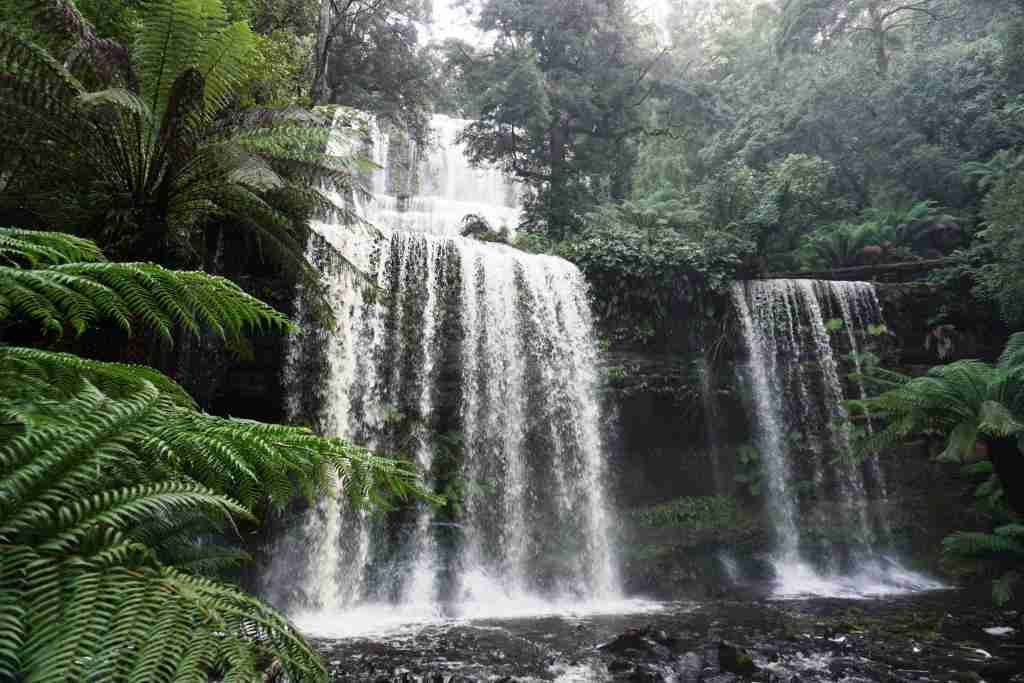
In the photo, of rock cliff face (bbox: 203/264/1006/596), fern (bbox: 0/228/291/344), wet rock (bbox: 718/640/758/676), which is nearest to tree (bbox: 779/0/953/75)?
rock cliff face (bbox: 203/264/1006/596)

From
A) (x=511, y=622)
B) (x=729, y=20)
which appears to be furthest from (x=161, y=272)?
(x=729, y=20)

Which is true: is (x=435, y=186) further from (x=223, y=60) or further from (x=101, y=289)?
(x=101, y=289)

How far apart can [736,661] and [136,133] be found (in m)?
6.47

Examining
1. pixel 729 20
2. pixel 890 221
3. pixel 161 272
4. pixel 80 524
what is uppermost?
pixel 729 20

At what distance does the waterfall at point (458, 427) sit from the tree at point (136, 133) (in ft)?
9.29

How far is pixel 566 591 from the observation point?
8.64 meters

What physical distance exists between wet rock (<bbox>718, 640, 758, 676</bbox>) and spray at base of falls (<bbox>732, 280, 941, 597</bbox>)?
513 centimetres

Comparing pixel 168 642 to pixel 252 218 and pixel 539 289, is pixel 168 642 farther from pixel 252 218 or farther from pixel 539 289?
pixel 539 289

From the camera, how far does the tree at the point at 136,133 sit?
439cm

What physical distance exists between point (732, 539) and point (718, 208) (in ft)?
26.5

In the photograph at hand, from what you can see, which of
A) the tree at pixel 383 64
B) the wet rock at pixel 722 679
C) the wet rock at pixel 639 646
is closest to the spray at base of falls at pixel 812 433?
the wet rock at pixel 639 646

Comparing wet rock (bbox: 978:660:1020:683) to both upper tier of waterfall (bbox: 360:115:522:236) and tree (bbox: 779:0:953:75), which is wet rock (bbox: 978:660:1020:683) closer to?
upper tier of waterfall (bbox: 360:115:522:236)

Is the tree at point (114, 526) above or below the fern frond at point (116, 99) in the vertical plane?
below

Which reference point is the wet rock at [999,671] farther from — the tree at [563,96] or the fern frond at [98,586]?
the tree at [563,96]
